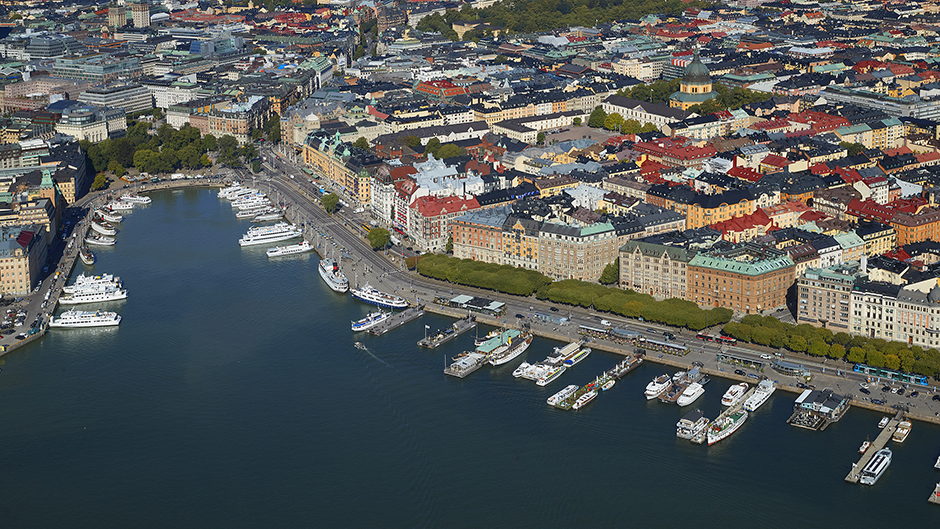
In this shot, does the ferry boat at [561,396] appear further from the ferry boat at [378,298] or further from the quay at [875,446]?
the ferry boat at [378,298]

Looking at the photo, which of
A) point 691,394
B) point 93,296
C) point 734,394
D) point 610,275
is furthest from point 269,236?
point 734,394

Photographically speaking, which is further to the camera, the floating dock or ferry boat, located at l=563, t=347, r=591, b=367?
the floating dock

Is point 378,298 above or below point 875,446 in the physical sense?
above

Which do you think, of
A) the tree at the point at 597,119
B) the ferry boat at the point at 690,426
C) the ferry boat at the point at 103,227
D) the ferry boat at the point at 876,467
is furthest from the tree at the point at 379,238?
the tree at the point at 597,119

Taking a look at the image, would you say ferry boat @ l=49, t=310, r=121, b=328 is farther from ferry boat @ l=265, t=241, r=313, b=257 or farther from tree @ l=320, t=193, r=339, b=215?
tree @ l=320, t=193, r=339, b=215

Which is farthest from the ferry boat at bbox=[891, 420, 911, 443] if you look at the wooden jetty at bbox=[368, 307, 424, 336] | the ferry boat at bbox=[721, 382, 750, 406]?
the wooden jetty at bbox=[368, 307, 424, 336]

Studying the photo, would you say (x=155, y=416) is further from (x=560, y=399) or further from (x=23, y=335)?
(x=560, y=399)

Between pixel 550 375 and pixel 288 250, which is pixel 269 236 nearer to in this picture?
pixel 288 250
